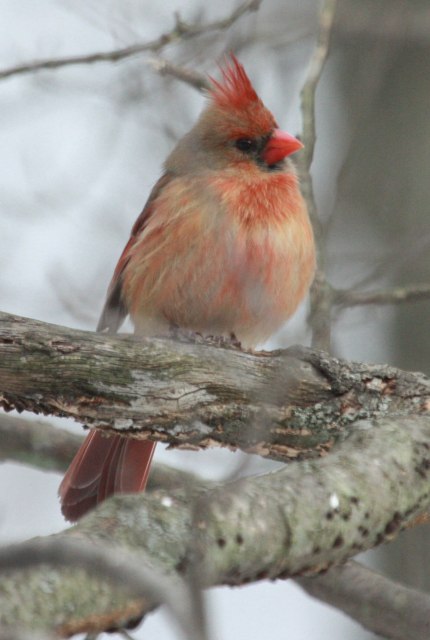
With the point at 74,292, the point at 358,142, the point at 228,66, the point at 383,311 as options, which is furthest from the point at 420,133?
the point at 74,292

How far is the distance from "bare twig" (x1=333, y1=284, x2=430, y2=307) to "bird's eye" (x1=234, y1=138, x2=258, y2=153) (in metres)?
0.87

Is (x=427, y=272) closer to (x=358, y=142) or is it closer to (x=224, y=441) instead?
(x=358, y=142)

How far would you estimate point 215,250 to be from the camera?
3.64m

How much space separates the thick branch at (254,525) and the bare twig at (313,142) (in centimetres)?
105

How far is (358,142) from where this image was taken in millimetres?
5051

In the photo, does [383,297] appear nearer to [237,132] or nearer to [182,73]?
[237,132]

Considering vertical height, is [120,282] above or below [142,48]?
below

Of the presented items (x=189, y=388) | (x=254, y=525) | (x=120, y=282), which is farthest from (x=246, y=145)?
(x=254, y=525)

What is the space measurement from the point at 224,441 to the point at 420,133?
288cm

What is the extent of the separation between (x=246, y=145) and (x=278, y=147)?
0.50 feet

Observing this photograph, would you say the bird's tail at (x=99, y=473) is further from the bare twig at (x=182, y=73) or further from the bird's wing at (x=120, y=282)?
the bare twig at (x=182, y=73)

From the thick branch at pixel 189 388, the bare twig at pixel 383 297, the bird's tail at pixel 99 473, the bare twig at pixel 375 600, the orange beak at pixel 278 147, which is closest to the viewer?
the thick branch at pixel 189 388

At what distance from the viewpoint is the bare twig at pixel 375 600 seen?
2.76 m

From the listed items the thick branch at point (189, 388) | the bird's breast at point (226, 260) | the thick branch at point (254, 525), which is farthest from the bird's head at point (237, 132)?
the thick branch at point (254, 525)
